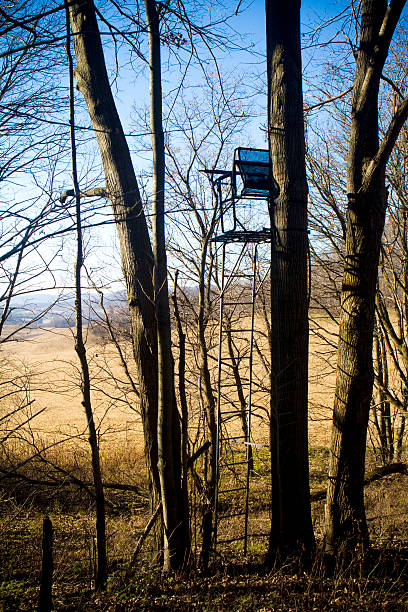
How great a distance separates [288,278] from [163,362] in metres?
1.60

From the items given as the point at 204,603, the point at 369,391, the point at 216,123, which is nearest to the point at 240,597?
the point at 204,603

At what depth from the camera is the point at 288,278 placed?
464 centimetres

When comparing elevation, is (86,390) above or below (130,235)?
below

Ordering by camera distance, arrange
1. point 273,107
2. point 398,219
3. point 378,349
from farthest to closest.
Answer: point 378,349 → point 398,219 → point 273,107

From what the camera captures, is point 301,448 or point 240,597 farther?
point 301,448

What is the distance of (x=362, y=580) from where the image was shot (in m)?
4.04

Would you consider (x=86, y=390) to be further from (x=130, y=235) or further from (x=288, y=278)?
(x=288, y=278)

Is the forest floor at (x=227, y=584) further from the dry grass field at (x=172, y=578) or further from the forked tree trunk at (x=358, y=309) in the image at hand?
the forked tree trunk at (x=358, y=309)

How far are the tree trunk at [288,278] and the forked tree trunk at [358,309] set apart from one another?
0.34 m

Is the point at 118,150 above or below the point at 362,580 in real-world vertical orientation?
above

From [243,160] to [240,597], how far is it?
433 centimetres

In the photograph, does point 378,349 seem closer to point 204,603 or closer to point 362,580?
point 362,580

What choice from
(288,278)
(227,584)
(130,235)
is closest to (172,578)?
(227,584)

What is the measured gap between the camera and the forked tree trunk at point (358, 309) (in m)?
4.34
